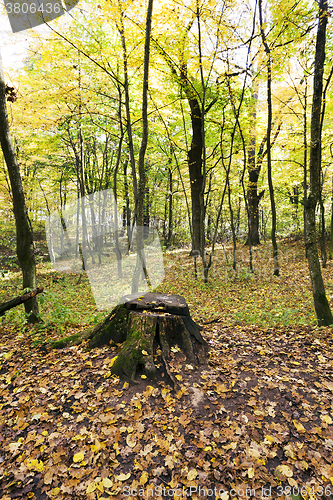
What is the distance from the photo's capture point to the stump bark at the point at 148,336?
371 cm

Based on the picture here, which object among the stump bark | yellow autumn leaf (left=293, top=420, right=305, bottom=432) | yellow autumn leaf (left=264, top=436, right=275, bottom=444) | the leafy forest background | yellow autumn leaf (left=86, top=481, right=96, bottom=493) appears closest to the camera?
yellow autumn leaf (left=86, top=481, right=96, bottom=493)

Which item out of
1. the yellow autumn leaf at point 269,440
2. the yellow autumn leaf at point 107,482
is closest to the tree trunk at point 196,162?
the yellow autumn leaf at point 269,440

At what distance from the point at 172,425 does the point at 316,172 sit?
18.1 feet

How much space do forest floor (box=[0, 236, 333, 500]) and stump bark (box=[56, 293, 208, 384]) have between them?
0.21 meters

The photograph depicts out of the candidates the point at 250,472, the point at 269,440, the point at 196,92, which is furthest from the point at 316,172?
the point at 196,92

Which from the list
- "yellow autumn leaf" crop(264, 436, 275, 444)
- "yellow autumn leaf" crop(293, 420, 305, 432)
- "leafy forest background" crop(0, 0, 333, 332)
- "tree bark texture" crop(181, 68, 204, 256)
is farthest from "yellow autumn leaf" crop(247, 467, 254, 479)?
"tree bark texture" crop(181, 68, 204, 256)

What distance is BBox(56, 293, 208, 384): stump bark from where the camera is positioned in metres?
3.71

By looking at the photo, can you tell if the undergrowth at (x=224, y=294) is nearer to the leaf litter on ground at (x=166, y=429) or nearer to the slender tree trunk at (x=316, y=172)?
the slender tree trunk at (x=316, y=172)

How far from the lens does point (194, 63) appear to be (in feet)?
28.7

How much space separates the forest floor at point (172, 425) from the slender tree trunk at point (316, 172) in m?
0.74

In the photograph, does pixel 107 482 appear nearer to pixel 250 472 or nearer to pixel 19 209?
pixel 250 472

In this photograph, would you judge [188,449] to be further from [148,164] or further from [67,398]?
[148,164]

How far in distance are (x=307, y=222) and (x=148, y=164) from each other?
50.5ft

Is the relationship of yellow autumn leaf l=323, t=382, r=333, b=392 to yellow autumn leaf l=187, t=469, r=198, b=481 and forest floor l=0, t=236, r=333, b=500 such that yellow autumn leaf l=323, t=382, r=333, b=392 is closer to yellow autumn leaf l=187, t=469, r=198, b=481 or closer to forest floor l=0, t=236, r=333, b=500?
forest floor l=0, t=236, r=333, b=500
